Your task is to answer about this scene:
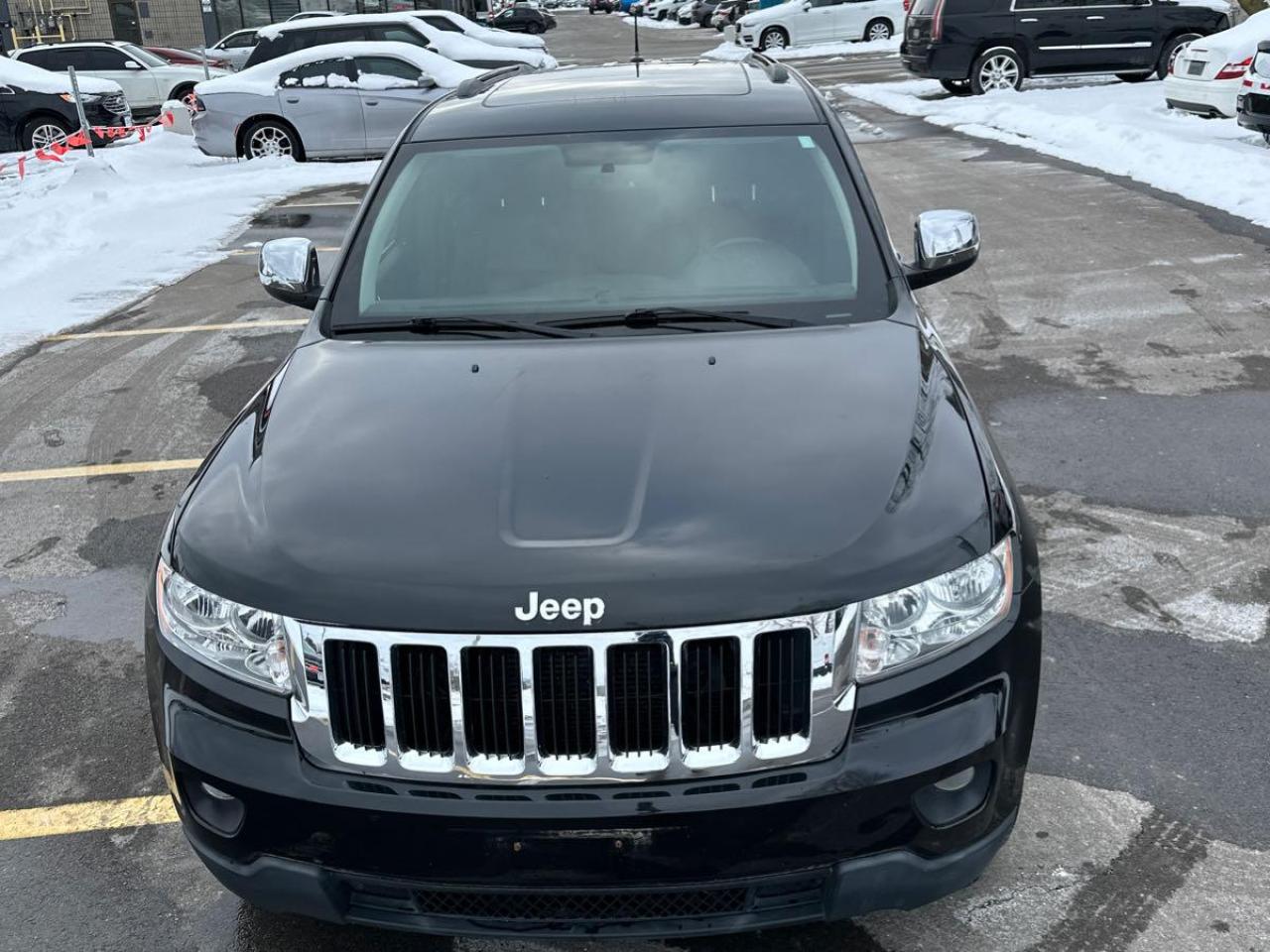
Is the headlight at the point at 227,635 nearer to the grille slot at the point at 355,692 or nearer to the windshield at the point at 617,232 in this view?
the grille slot at the point at 355,692

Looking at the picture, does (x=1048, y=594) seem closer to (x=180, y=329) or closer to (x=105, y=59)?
(x=180, y=329)

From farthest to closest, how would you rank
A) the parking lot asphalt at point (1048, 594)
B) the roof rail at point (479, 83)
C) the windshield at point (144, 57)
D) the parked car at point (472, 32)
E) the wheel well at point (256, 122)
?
the windshield at point (144, 57) → the parked car at point (472, 32) → the wheel well at point (256, 122) → the roof rail at point (479, 83) → the parking lot asphalt at point (1048, 594)

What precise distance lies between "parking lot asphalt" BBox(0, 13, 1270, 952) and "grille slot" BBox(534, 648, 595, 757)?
2.43ft

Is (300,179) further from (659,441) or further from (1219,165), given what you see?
(659,441)

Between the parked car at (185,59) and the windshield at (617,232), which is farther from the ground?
the windshield at (617,232)

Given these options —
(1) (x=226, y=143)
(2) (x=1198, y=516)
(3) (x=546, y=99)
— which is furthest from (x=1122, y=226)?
(1) (x=226, y=143)

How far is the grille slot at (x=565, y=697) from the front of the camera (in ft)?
7.68

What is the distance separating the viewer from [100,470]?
6.12 m

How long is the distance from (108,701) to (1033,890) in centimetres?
283

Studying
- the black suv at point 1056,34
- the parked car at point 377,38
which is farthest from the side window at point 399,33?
the black suv at point 1056,34

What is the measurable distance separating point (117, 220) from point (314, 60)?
15.5 feet

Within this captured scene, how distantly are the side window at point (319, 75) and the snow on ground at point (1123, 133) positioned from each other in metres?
8.27

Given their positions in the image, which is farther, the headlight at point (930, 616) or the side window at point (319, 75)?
the side window at point (319, 75)

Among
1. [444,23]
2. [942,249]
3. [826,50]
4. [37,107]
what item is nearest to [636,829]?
[942,249]
